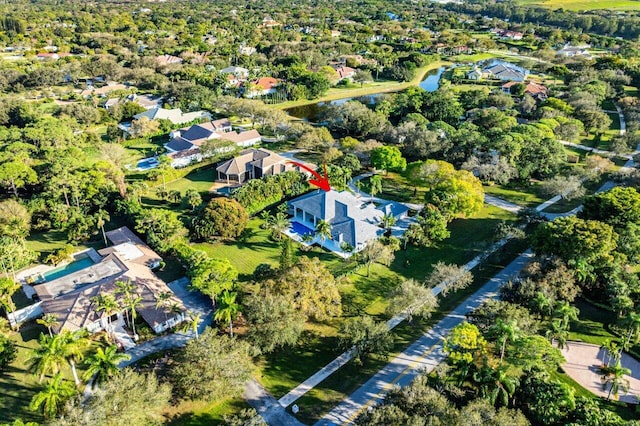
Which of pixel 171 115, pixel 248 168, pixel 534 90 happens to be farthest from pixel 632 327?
pixel 534 90

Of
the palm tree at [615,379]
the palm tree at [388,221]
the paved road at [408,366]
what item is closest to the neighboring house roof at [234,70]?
the palm tree at [388,221]

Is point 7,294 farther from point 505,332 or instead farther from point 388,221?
point 505,332

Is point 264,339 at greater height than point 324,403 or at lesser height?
greater

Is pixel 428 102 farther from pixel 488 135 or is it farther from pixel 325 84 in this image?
pixel 325 84

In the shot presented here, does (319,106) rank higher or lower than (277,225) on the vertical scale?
higher

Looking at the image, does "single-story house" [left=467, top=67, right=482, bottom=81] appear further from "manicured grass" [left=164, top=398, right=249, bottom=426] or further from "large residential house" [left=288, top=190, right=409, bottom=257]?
"manicured grass" [left=164, top=398, right=249, bottom=426]

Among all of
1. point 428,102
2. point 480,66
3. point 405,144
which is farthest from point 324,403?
point 480,66
